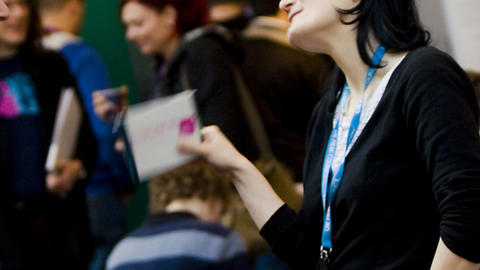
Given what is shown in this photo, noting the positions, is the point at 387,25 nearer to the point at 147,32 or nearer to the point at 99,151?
the point at 147,32

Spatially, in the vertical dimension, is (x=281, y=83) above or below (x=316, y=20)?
below

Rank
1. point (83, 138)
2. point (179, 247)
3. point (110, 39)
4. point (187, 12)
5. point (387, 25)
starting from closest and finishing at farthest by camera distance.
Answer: point (387, 25) < point (179, 247) < point (187, 12) < point (83, 138) < point (110, 39)

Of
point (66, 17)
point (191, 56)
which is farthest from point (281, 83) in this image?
point (66, 17)

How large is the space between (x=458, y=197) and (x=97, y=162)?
5.98 ft

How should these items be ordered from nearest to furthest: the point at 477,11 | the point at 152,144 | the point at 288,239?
1. the point at 152,144
2. the point at 288,239
3. the point at 477,11

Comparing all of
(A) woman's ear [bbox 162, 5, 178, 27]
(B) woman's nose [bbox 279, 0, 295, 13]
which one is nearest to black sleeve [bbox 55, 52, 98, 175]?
(A) woman's ear [bbox 162, 5, 178, 27]

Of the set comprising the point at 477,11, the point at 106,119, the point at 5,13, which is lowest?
Answer: the point at 106,119

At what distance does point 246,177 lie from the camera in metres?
1.28

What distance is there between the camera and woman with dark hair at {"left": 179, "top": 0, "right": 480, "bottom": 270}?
103cm

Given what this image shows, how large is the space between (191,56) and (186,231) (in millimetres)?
526

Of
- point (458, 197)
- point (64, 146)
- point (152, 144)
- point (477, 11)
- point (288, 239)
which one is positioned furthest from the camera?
point (64, 146)

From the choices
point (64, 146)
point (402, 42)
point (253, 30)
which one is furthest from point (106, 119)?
point (402, 42)

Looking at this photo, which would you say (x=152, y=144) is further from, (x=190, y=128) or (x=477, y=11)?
(x=477, y=11)

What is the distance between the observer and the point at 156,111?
1.19 metres
